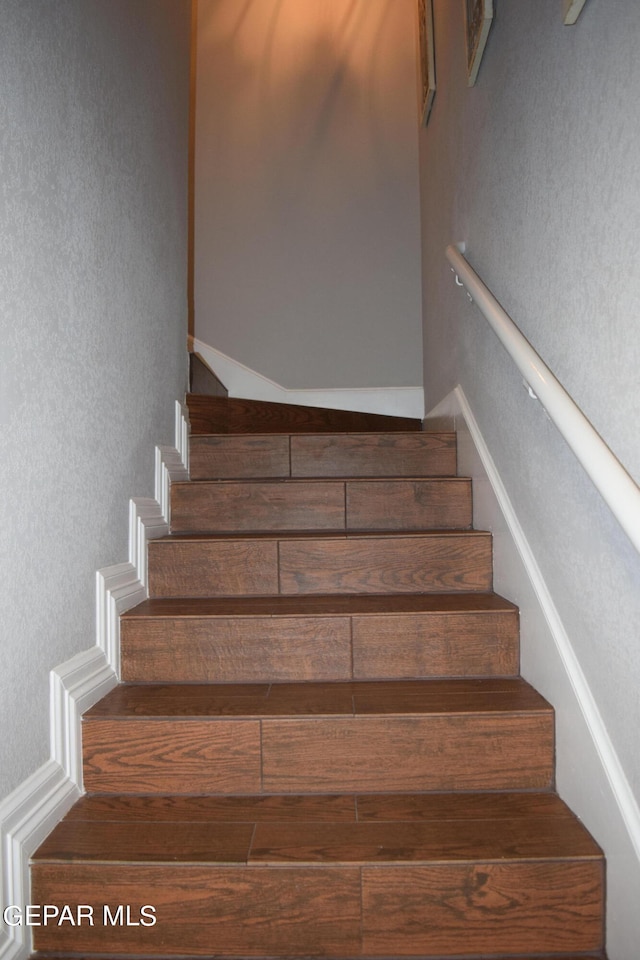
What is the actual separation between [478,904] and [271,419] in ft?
6.81

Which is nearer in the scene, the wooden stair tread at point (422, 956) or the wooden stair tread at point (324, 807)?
the wooden stair tread at point (422, 956)

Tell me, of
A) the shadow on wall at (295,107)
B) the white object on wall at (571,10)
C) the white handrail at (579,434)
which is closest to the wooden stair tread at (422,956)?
the white handrail at (579,434)

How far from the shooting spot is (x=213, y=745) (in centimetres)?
137

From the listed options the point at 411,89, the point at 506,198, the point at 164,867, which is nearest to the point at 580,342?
the point at 506,198

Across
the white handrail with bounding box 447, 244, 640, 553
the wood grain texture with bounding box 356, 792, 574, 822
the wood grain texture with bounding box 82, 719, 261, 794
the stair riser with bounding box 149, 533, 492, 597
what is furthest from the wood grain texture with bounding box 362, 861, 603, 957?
the stair riser with bounding box 149, 533, 492, 597

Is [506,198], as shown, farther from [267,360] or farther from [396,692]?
[267,360]

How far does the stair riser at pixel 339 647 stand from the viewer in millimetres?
1605

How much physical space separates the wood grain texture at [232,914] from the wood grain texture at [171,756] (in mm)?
236

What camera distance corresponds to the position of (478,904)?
112cm

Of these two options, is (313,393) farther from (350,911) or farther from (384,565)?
(350,911)

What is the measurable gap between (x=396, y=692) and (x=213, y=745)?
43cm

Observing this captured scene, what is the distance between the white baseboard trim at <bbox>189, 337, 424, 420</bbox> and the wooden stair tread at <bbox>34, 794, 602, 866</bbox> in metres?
2.59

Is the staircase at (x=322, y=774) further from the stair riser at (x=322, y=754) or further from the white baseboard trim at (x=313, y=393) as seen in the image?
the white baseboard trim at (x=313, y=393)

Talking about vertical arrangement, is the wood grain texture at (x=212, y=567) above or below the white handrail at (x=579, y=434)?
below
